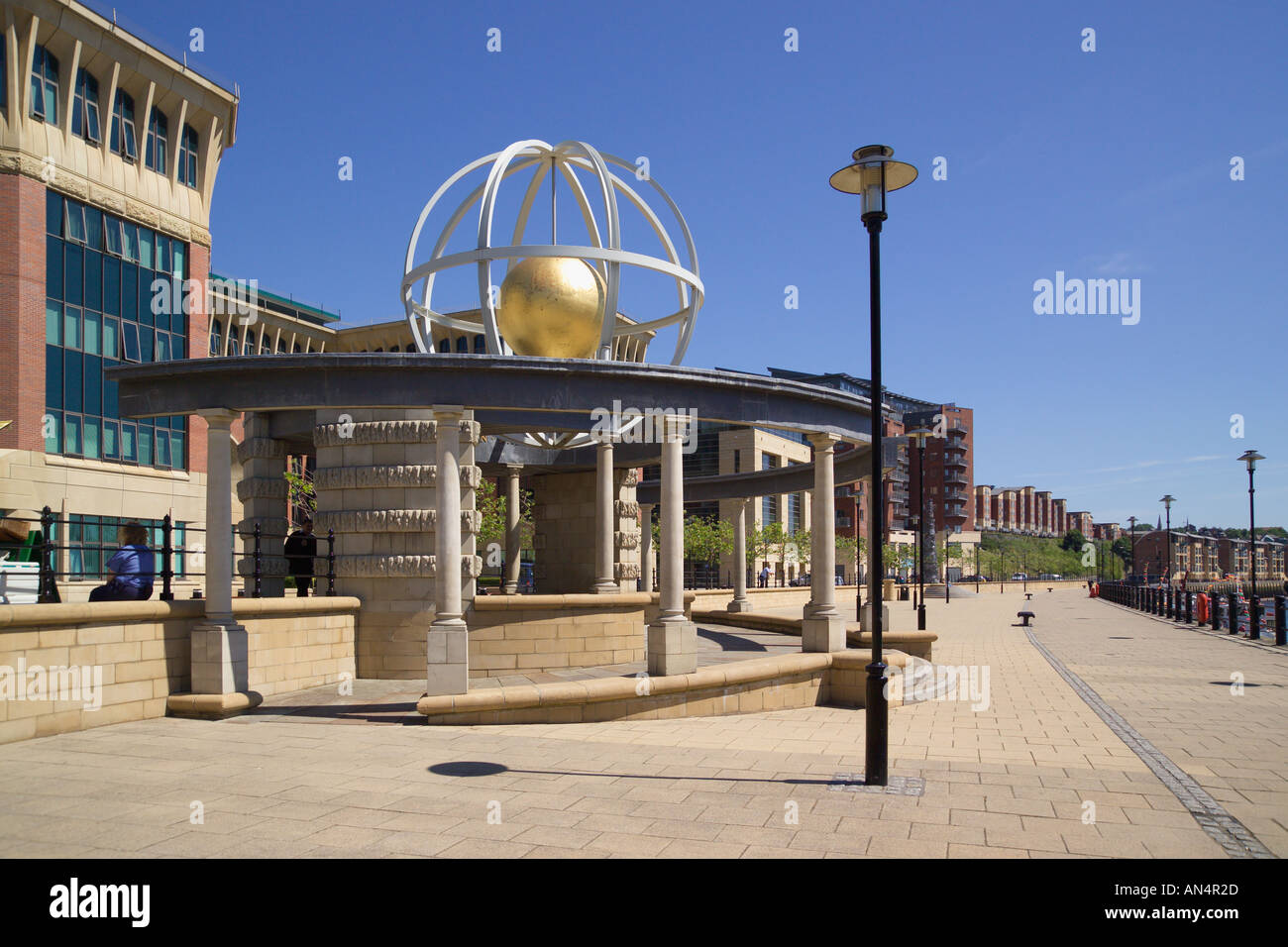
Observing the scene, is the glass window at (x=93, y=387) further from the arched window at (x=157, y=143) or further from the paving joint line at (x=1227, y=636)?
the paving joint line at (x=1227, y=636)

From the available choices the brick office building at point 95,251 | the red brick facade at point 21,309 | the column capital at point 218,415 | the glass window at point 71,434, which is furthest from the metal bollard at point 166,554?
the glass window at point 71,434

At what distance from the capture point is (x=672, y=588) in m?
13.7

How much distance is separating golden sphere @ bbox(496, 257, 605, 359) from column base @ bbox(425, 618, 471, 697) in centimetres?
552

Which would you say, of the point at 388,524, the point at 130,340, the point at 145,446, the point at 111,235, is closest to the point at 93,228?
the point at 111,235

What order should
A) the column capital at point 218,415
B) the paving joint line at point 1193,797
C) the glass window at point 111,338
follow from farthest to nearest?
1. the glass window at point 111,338
2. the column capital at point 218,415
3. the paving joint line at point 1193,797

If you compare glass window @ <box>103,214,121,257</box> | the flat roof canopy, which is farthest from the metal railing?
glass window @ <box>103,214,121,257</box>

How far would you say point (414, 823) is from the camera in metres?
7.23

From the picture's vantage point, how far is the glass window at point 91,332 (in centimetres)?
4034

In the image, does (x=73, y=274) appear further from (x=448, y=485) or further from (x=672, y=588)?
(x=672, y=588)

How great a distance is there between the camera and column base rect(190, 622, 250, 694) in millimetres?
12281

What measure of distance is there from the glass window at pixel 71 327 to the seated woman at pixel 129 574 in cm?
3263

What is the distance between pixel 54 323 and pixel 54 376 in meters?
2.25

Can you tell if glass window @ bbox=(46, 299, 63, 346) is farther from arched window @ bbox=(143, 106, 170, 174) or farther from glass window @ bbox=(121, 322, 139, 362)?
arched window @ bbox=(143, 106, 170, 174)
